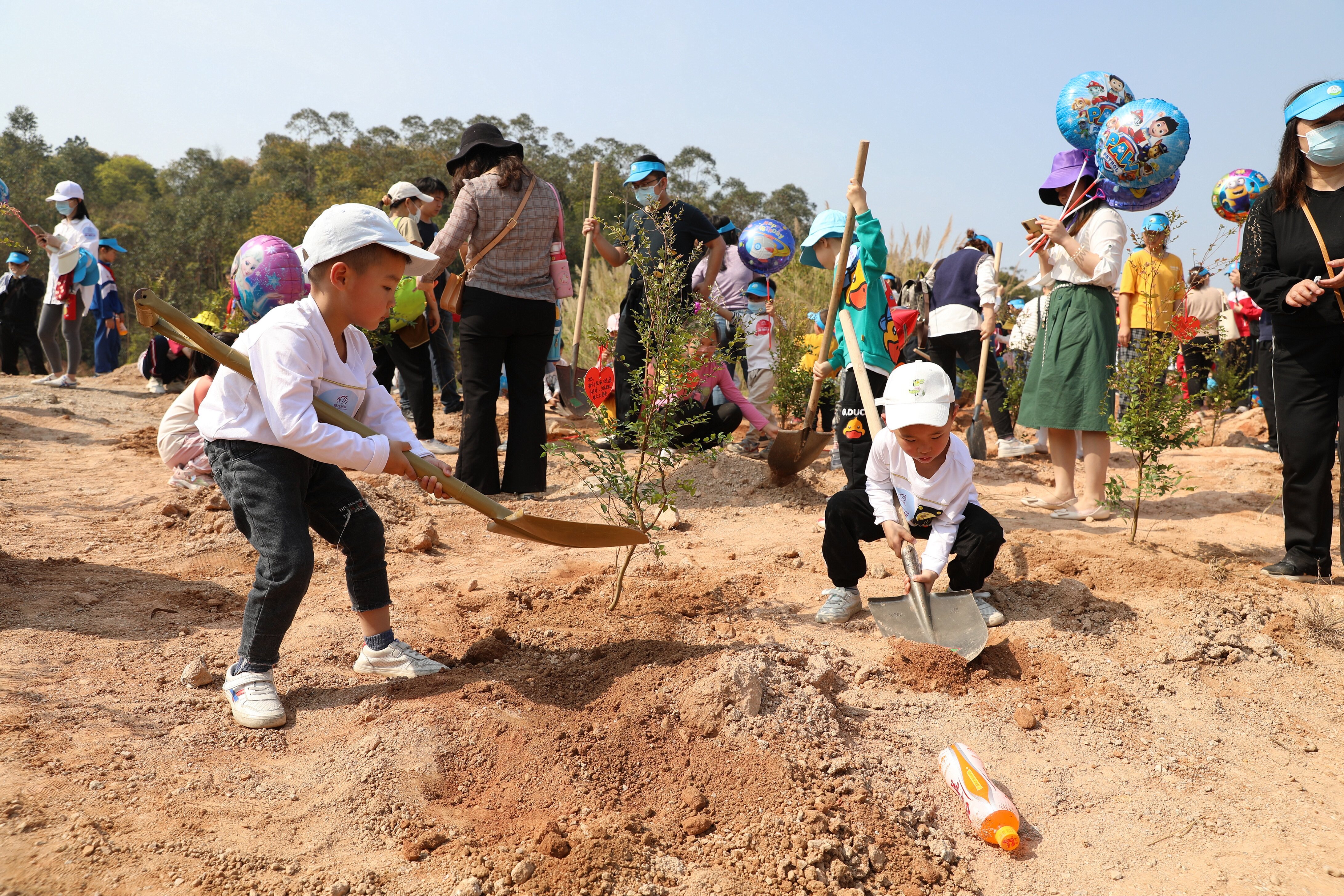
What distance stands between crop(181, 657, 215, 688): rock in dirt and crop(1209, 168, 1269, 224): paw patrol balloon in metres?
7.97

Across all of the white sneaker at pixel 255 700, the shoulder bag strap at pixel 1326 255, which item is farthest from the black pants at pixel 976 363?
the white sneaker at pixel 255 700

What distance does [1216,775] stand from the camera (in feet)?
8.89

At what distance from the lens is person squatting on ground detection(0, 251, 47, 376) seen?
10.5m

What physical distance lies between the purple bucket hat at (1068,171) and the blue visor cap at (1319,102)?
1.12m

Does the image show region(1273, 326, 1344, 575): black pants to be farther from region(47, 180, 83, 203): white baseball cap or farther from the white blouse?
region(47, 180, 83, 203): white baseball cap

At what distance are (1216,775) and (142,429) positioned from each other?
27.7 ft

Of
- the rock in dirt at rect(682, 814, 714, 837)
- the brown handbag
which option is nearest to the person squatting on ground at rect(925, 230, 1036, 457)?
the brown handbag

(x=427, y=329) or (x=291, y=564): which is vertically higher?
(x=427, y=329)

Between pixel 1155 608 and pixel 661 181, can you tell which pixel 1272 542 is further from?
pixel 661 181

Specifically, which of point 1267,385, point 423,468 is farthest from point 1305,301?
point 1267,385

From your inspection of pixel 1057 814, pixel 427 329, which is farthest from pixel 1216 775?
pixel 427 329

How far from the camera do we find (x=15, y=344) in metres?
11.2

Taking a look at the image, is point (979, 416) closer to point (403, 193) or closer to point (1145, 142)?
point (1145, 142)

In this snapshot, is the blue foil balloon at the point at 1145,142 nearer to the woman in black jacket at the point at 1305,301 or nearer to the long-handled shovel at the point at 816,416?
the woman in black jacket at the point at 1305,301
